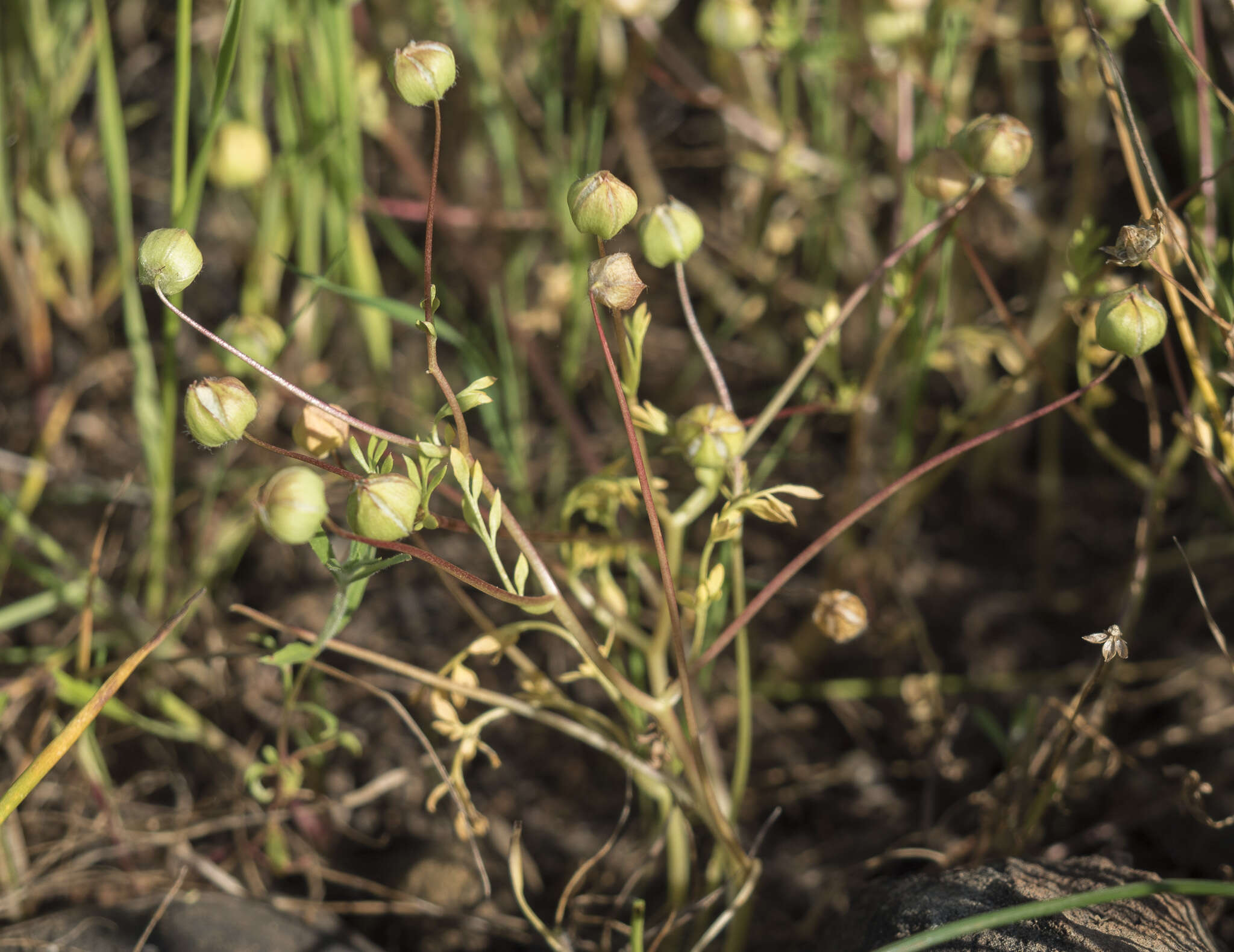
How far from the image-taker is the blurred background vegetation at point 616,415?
0.93 meters

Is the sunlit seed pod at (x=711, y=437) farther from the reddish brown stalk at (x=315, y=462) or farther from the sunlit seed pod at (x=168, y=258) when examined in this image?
the sunlit seed pod at (x=168, y=258)

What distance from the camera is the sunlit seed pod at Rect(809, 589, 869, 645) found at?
2.60 ft

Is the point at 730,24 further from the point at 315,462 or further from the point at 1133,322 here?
the point at 315,462

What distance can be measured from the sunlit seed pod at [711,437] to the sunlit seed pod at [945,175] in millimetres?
266

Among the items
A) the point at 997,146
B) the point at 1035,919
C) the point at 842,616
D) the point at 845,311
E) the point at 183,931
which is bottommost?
the point at 183,931

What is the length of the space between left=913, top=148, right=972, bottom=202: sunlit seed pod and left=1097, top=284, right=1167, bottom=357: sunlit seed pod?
0.18m

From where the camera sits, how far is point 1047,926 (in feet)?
2.22

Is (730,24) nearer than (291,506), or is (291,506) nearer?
(291,506)

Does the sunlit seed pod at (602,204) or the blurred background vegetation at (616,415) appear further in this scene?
the blurred background vegetation at (616,415)

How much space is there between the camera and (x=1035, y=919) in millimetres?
685

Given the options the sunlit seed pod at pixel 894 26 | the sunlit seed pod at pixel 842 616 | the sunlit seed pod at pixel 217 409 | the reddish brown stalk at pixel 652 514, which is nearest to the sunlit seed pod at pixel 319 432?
the sunlit seed pod at pixel 217 409

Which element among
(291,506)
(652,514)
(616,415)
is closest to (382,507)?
(291,506)

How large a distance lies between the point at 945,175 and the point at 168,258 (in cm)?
58

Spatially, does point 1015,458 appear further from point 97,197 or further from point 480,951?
point 97,197
